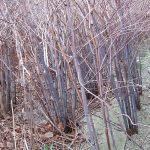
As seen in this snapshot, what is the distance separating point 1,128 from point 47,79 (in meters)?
0.98

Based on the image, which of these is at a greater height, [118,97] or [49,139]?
[118,97]

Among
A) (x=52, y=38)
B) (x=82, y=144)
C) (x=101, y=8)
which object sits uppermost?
(x=101, y=8)

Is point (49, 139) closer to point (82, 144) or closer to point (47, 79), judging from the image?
point (82, 144)

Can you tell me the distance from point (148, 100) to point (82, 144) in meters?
1.01

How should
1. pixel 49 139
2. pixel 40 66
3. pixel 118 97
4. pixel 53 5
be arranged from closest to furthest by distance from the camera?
pixel 53 5 → pixel 118 97 → pixel 40 66 → pixel 49 139

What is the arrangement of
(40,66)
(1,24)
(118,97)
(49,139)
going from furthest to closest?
(1,24), (49,139), (40,66), (118,97)

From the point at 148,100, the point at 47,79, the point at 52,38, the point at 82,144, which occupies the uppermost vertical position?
the point at 52,38

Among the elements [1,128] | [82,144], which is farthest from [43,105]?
[1,128]

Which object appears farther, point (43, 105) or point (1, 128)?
point (1, 128)

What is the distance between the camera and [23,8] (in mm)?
3162

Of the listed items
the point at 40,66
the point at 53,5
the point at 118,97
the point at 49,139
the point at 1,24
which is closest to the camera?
the point at 53,5

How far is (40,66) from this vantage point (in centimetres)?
306

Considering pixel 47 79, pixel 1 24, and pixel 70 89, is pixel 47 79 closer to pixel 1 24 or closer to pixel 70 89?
pixel 70 89

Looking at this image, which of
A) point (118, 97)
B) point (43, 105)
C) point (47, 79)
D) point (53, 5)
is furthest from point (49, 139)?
point (53, 5)
